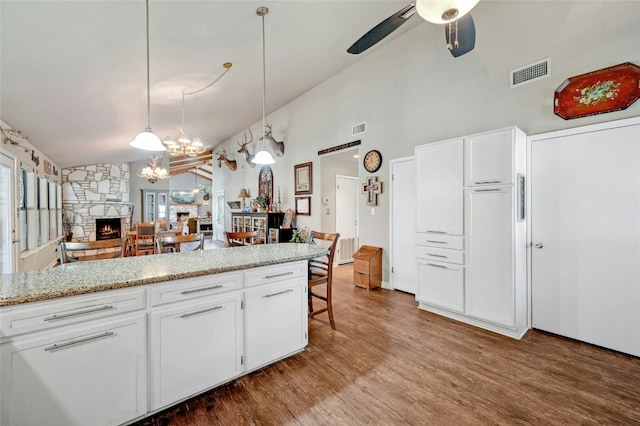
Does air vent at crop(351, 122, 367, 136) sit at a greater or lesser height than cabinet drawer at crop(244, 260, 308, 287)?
greater

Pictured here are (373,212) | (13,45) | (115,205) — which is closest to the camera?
(13,45)

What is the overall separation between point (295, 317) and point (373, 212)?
9.01 ft

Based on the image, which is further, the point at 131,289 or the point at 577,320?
the point at 577,320

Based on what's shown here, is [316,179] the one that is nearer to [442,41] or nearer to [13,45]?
[442,41]

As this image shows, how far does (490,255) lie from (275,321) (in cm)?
234

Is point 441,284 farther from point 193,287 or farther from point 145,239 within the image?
point 145,239

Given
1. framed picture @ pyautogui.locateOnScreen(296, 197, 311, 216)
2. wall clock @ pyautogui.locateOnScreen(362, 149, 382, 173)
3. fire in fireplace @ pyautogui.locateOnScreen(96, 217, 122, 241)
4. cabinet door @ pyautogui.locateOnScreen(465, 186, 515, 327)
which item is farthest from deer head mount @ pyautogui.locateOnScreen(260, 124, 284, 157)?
fire in fireplace @ pyautogui.locateOnScreen(96, 217, 122, 241)

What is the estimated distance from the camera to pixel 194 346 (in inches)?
70.0

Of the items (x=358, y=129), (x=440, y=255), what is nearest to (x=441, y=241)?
(x=440, y=255)

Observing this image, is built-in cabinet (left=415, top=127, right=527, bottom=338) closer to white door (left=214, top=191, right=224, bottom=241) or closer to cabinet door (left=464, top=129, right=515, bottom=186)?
cabinet door (left=464, top=129, right=515, bottom=186)

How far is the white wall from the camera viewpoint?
8.37ft

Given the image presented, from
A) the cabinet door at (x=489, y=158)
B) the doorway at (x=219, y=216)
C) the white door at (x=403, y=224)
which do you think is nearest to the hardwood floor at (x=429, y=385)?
the white door at (x=403, y=224)

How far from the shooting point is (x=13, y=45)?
7.50 feet

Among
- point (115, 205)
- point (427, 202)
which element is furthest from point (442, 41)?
point (115, 205)
